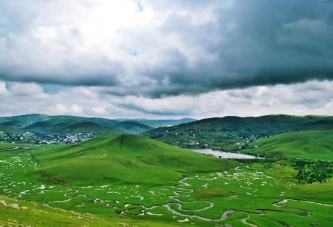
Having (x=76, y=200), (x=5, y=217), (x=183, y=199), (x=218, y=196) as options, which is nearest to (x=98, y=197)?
(x=76, y=200)

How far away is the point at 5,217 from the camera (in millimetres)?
49688

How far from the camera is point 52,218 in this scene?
58.2 m

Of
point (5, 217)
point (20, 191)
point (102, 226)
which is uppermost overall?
point (5, 217)

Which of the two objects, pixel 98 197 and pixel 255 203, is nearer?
pixel 255 203

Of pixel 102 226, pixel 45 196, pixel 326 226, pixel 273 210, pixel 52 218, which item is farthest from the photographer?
pixel 45 196

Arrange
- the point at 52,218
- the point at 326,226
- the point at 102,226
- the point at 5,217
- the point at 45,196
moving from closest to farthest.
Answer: the point at 5,217
the point at 52,218
the point at 102,226
the point at 326,226
the point at 45,196

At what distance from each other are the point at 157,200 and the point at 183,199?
51.4ft

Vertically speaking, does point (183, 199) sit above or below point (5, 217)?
below

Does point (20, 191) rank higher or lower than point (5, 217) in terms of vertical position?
lower

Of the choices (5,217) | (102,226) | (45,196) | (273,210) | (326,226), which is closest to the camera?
(5,217)

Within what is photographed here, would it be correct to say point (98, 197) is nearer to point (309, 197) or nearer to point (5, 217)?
point (309, 197)

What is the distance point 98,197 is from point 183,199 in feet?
163

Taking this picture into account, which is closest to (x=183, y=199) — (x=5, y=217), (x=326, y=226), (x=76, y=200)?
(x=76, y=200)

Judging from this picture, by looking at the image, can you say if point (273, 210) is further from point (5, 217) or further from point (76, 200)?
point (5, 217)
